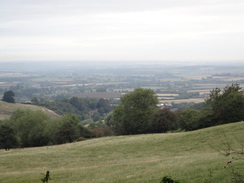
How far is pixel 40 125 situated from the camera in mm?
57125

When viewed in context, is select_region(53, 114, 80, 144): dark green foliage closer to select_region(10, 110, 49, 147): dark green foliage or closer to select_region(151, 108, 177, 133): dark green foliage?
select_region(10, 110, 49, 147): dark green foliage

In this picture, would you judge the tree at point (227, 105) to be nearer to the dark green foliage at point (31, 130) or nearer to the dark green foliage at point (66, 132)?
the dark green foliage at point (66, 132)

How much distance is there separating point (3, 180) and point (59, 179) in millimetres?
3905

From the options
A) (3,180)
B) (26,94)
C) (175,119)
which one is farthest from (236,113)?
(26,94)

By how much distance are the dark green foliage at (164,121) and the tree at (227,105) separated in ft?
26.2

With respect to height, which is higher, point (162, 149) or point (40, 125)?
point (162, 149)

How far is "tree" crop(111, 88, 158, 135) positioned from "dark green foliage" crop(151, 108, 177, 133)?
12.1 feet

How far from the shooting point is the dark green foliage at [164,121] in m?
52.9

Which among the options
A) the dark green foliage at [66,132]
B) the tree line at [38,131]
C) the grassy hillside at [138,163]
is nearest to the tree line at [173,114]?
the tree line at [38,131]

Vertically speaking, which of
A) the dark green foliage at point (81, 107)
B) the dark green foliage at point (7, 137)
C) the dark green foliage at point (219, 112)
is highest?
the dark green foliage at point (219, 112)

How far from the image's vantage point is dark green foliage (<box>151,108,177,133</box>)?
52.9 metres

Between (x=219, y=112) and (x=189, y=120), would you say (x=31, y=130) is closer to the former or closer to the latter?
(x=189, y=120)

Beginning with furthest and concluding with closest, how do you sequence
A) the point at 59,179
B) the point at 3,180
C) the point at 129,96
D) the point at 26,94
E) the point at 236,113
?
1. the point at 26,94
2. the point at 129,96
3. the point at 236,113
4. the point at 3,180
5. the point at 59,179

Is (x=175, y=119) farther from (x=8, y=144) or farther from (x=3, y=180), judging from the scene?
(x=3, y=180)
